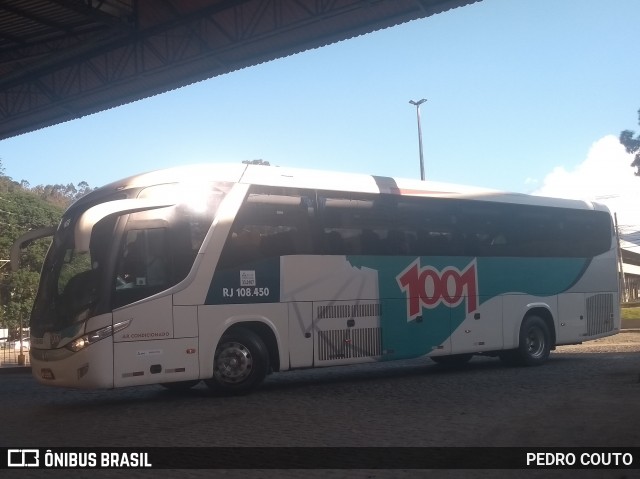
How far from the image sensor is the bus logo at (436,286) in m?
15.1

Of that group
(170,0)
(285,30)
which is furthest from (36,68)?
(285,30)

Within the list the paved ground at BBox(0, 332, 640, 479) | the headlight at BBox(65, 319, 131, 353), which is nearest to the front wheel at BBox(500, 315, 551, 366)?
the paved ground at BBox(0, 332, 640, 479)

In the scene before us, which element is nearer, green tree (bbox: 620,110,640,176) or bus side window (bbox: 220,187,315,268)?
bus side window (bbox: 220,187,315,268)

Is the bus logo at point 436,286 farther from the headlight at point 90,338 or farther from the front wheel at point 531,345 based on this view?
the headlight at point 90,338

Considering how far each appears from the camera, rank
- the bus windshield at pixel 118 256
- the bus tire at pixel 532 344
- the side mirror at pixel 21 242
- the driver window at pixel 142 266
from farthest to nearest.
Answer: the bus tire at pixel 532 344, the side mirror at pixel 21 242, the driver window at pixel 142 266, the bus windshield at pixel 118 256

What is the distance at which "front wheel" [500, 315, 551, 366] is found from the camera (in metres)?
17.2

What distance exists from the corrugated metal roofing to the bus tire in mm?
6970

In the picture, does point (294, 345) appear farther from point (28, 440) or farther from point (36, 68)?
point (36, 68)

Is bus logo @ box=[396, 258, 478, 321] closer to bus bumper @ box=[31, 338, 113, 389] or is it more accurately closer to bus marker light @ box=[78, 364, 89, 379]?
bus bumper @ box=[31, 338, 113, 389]

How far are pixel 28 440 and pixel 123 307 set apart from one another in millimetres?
2818

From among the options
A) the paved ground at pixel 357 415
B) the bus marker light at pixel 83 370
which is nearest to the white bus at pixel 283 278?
the bus marker light at pixel 83 370

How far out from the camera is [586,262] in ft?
61.4

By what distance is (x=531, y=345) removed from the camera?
17.5 m

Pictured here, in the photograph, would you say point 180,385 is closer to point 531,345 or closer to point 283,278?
point 283,278
